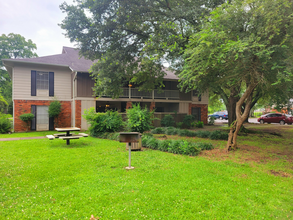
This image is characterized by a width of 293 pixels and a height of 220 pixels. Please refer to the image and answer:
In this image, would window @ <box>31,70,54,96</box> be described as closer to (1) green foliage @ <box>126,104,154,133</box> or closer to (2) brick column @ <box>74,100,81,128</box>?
(2) brick column @ <box>74,100,81,128</box>

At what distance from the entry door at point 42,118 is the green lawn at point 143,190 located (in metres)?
11.1

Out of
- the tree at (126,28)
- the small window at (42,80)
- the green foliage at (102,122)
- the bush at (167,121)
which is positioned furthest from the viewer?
the bush at (167,121)

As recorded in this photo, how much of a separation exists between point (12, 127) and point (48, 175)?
13695mm

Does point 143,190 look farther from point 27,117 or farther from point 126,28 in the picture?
point 27,117

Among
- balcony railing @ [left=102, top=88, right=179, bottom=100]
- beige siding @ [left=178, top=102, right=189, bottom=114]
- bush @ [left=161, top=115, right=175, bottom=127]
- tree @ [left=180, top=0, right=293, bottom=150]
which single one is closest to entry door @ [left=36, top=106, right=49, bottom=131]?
balcony railing @ [left=102, top=88, right=179, bottom=100]

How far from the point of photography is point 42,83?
52.9 ft

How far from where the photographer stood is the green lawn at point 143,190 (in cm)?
311

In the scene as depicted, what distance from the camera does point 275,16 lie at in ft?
18.5

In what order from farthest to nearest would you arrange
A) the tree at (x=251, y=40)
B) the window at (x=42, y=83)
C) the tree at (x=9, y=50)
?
the tree at (x=9, y=50)
the window at (x=42, y=83)
the tree at (x=251, y=40)

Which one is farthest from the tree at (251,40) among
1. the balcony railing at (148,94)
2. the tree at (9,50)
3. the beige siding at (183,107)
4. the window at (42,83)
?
the tree at (9,50)

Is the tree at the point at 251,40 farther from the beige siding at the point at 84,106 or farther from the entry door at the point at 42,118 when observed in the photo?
the entry door at the point at 42,118

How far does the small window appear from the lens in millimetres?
15972

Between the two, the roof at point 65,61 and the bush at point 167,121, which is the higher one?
the roof at point 65,61

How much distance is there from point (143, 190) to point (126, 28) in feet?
33.1
